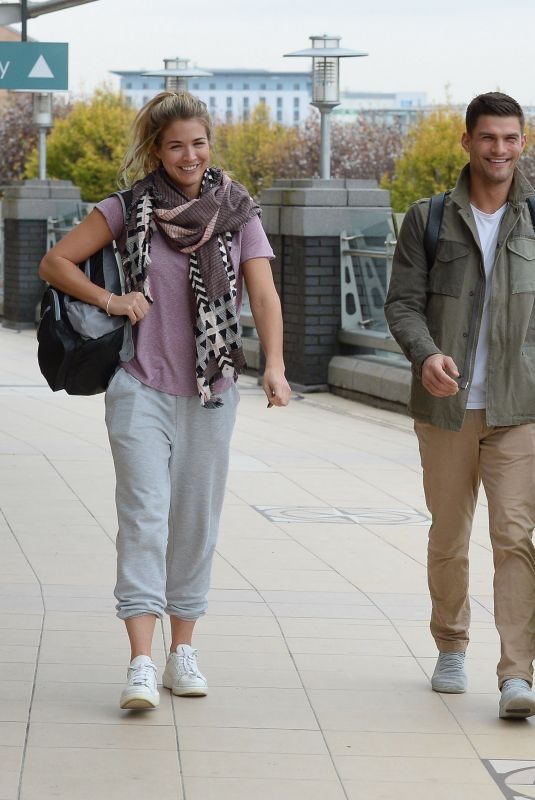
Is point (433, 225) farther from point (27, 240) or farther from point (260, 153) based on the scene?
point (260, 153)

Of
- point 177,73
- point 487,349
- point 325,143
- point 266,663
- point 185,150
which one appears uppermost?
point 177,73

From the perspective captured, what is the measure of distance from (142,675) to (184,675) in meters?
0.26

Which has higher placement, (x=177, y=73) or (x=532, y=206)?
(x=177, y=73)

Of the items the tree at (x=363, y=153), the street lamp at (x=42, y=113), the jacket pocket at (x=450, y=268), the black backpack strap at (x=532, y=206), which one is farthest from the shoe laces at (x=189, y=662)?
the tree at (x=363, y=153)

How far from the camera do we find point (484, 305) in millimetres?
5027

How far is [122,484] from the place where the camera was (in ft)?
16.3

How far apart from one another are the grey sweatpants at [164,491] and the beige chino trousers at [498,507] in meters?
0.67

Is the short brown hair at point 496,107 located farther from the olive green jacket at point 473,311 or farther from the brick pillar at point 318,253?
the brick pillar at point 318,253

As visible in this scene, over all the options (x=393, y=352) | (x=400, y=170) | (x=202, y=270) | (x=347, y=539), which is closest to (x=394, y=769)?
(x=202, y=270)

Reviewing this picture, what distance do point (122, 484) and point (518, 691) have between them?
134 centimetres

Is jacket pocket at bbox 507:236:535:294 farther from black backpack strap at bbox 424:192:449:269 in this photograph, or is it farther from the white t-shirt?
black backpack strap at bbox 424:192:449:269

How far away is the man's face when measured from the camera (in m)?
4.97

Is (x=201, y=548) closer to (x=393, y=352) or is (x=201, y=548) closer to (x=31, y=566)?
(x=31, y=566)

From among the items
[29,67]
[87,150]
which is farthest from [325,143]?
[87,150]
